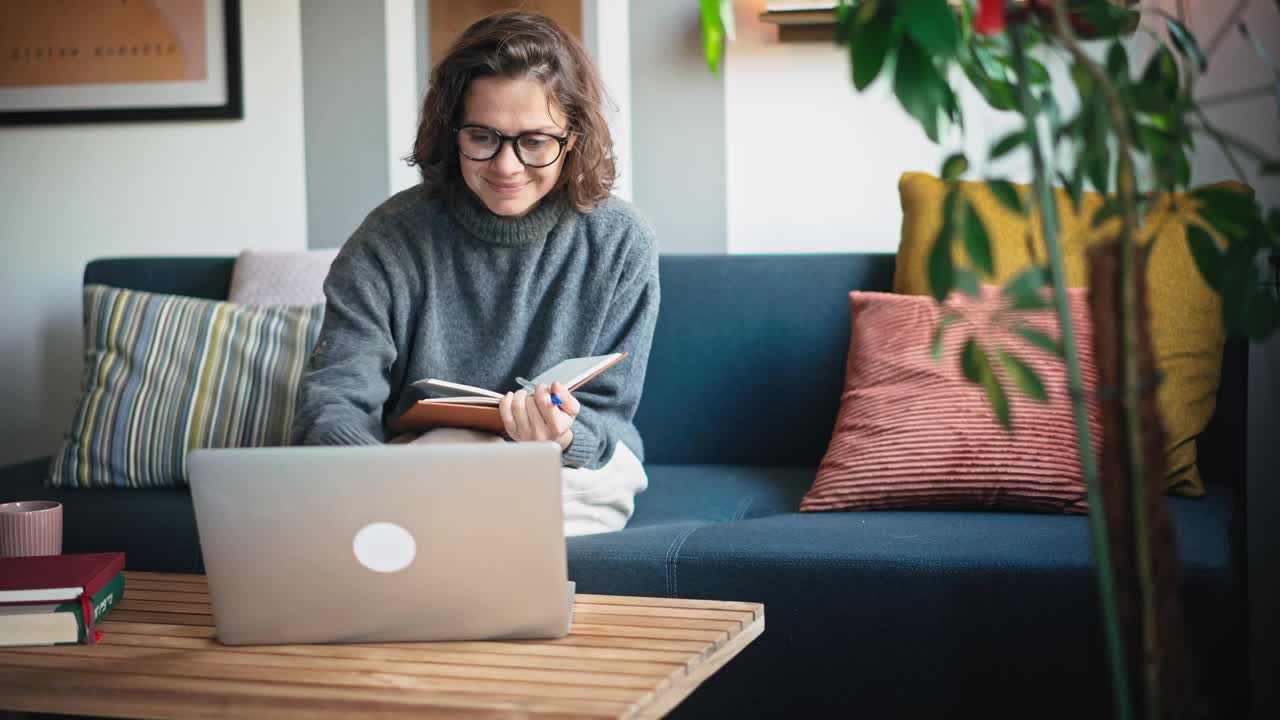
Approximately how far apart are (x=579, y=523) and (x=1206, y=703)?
3.63 feet

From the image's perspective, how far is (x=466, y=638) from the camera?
3.83 ft

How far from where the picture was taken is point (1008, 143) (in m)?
0.84

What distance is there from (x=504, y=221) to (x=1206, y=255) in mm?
1216

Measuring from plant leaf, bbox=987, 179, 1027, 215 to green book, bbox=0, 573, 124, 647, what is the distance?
955 millimetres

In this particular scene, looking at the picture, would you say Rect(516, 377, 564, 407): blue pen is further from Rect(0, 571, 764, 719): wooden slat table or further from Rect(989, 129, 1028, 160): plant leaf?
Rect(989, 129, 1028, 160): plant leaf

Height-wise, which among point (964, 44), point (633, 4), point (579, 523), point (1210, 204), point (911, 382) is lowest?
point (579, 523)

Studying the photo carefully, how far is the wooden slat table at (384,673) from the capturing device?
1014 millimetres

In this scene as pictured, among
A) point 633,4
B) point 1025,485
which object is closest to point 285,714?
point 1025,485

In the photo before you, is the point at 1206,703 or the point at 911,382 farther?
the point at 911,382

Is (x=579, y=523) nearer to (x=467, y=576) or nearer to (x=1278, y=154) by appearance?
(x=467, y=576)

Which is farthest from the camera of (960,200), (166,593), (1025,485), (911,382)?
(911,382)

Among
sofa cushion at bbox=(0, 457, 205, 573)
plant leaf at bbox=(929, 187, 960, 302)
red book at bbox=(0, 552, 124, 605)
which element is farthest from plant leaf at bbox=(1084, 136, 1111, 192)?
sofa cushion at bbox=(0, 457, 205, 573)

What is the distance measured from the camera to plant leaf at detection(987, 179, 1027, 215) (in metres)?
0.84

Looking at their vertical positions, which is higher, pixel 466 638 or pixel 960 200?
pixel 960 200
